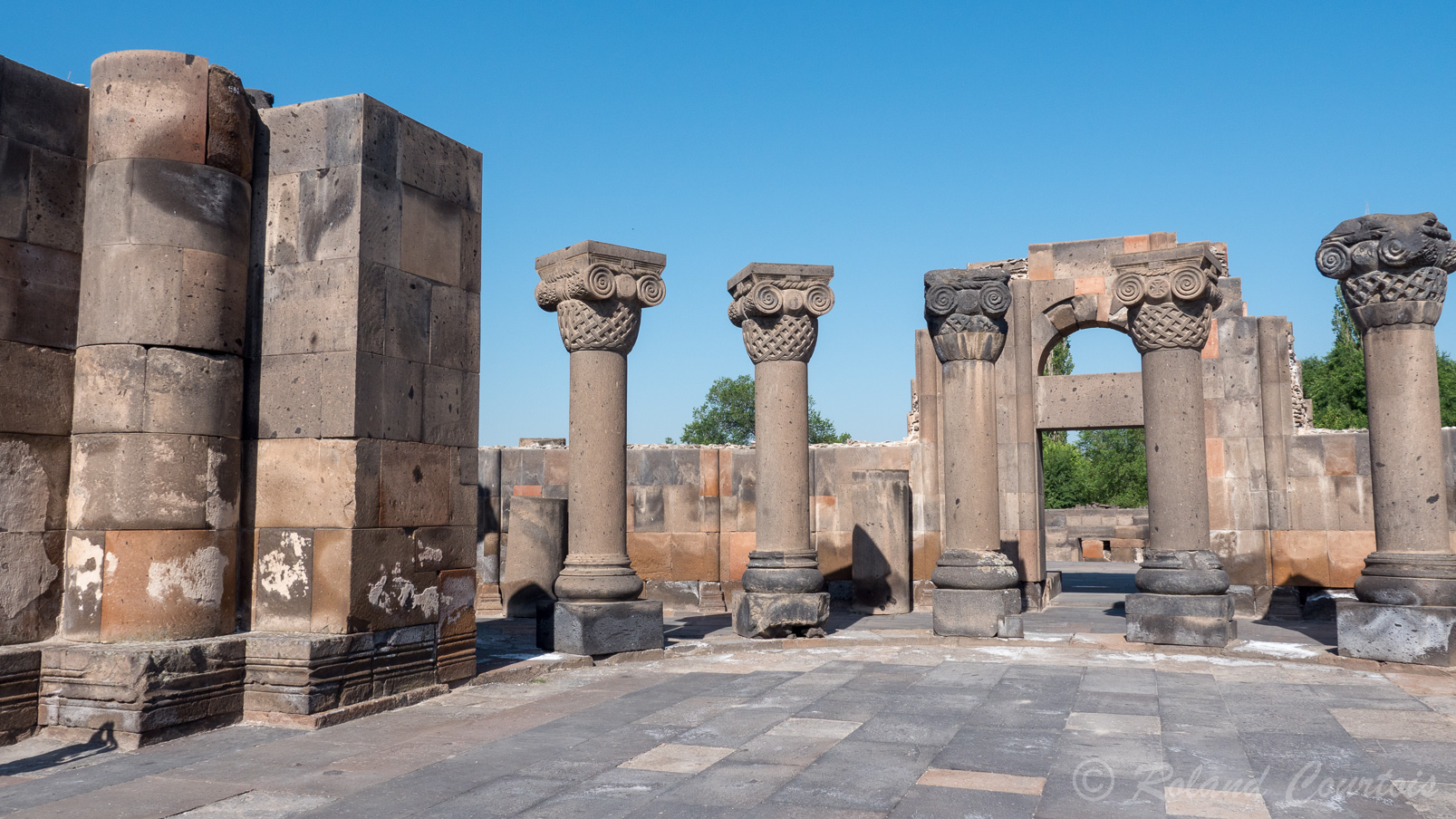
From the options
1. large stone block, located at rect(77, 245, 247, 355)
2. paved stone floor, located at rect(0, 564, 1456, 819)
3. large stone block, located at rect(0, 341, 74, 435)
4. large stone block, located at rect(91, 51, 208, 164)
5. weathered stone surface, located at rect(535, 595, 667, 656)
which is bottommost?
paved stone floor, located at rect(0, 564, 1456, 819)

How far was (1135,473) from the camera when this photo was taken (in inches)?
2119

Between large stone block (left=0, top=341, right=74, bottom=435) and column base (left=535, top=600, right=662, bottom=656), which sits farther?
column base (left=535, top=600, right=662, bottom=656)

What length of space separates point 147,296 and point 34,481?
132cm

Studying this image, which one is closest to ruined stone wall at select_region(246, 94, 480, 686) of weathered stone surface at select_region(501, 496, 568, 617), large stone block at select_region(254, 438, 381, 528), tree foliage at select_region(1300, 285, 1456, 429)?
large stone block at select_region(254, 438, 381, 528)

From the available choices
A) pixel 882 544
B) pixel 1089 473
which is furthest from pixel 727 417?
pixel 882 544

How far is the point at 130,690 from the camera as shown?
5855mm

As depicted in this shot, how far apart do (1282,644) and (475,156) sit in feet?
29.4

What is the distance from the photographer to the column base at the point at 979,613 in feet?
36.0

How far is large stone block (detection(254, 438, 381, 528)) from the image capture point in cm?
684

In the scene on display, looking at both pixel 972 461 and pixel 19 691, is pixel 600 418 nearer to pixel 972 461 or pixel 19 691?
pixel 972 461

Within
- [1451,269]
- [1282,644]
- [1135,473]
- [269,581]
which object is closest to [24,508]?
[269,581]

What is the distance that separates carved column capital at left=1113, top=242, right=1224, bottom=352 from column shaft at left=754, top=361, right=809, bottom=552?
3660mm

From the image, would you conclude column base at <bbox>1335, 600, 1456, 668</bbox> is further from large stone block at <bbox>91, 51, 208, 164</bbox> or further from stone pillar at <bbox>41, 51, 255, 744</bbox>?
large stone block at <bbox>91, 51, 208, 164</bbox>

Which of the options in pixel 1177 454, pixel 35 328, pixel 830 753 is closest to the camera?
pixel 830 753
